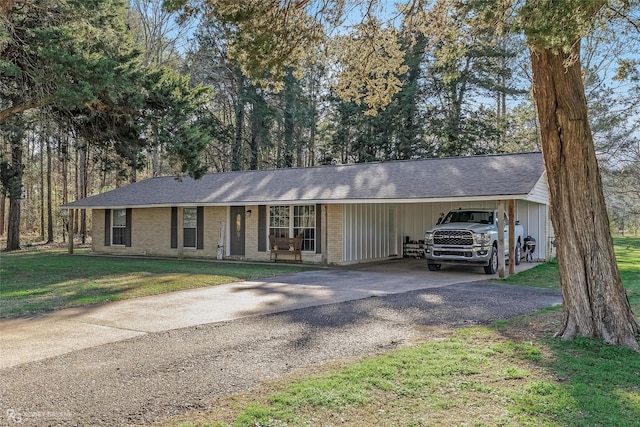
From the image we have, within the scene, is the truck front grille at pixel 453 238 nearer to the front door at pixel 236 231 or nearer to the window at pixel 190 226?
the front door at pixel 236 231

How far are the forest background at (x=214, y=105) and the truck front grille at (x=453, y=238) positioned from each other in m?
4.38

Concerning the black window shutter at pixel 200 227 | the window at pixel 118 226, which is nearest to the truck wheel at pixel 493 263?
the black window shutter at pixel 200 227

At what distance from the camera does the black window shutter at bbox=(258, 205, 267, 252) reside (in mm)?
18547

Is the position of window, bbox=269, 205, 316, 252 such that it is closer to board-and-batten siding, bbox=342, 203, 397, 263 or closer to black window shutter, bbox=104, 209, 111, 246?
board-and-batten siding, bbox=342, 203, 397, 263

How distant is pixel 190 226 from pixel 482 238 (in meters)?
12.0

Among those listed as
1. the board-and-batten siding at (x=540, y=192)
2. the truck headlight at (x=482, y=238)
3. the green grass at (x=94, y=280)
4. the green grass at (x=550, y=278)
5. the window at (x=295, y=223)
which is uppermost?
the board-and-batten siding at (x=540, y=192)

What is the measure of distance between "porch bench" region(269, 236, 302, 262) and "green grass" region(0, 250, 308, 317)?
997 millimetres

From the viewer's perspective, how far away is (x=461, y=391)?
428 cm

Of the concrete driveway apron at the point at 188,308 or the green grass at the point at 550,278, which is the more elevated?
the concrete driveway apron at the point at 188,308

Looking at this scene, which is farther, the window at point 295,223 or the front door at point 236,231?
the front door at point 236,231

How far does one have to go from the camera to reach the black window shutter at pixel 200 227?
786 inches

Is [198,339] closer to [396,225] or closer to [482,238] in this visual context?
[482,238]

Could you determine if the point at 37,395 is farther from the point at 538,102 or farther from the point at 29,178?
the point at 29,178

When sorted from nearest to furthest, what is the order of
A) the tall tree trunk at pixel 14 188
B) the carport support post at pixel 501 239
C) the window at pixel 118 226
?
the carport support post at pixel 501 239, the window at pixel 118 226, the tall tree trunk at pixel 14 188
